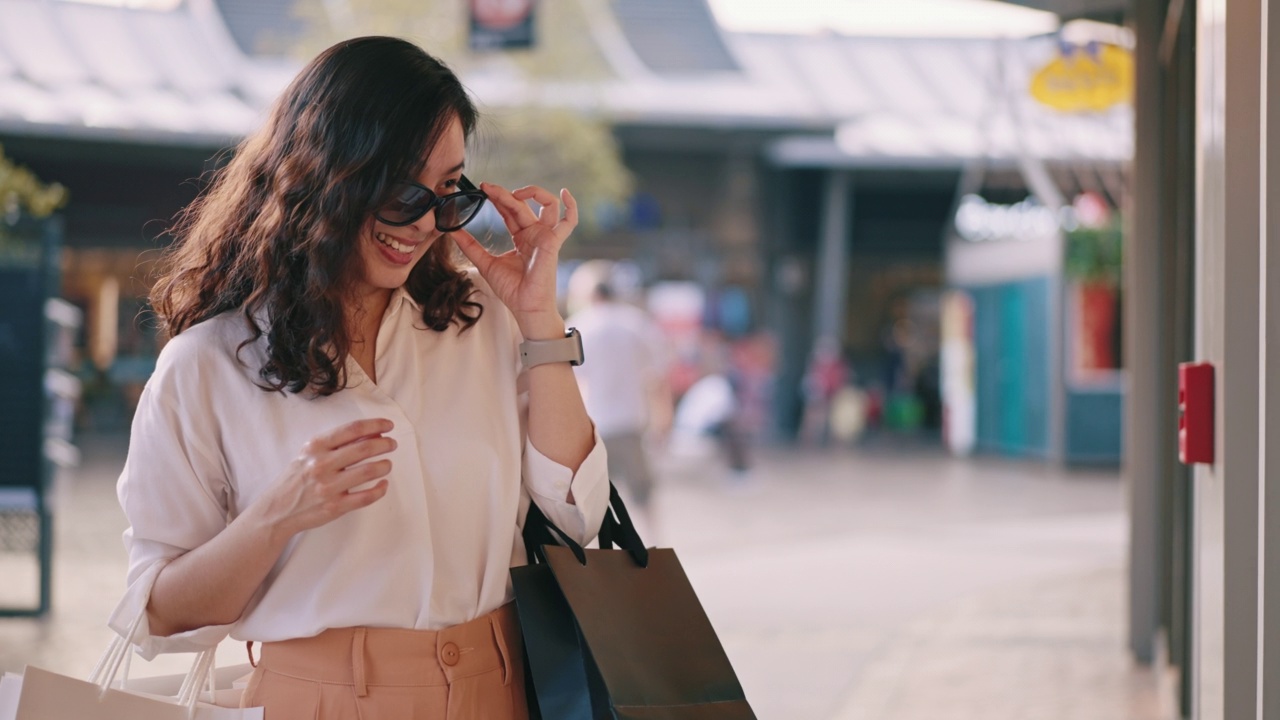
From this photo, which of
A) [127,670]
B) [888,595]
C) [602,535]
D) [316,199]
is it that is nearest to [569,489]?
[602,535]

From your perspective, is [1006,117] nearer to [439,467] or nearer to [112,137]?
[112,137]

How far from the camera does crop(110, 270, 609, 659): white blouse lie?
5.69ft

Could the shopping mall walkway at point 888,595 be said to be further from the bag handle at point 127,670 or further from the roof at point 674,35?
the roof at point 674,35

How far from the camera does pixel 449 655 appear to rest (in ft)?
5.80

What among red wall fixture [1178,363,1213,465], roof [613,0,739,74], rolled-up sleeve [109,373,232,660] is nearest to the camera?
rolled-up sleeve [109,373,232,660]

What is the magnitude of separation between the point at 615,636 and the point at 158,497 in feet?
2.13

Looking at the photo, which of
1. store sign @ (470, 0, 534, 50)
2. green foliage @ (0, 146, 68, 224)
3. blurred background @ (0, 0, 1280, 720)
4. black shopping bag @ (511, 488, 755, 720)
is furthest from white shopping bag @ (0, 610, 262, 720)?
store sign @ (470, 0, 534, 50)

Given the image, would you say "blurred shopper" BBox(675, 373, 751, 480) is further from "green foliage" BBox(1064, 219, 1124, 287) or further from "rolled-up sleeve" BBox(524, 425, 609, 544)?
"rolled-up sleeve" BBox(524, 425, 609, 544)

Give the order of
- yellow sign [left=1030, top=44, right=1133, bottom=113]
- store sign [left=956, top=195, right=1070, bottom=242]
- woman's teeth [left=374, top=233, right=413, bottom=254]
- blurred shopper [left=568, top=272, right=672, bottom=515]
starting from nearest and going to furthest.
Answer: woman's teeth [left=374, top=233, right=413, bottom=254], blurred shopper [left=568, top=272, right=672, bottom=515], yellow sign [left=1030, top=44, right=1133, bottom=113], store sign [left=956, top=195, right=1070, bottom=242]

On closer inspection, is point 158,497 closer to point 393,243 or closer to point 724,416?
point 393,243

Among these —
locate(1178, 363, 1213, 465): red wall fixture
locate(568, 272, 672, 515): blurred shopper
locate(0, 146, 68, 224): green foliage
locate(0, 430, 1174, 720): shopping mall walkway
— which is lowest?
locate(0, 430, 1174, 720): shopping mall walkway

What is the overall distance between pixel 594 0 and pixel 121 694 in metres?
19.3

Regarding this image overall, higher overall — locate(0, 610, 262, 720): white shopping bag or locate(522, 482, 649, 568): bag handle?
locate(522, 482, 649, 568): bag handle

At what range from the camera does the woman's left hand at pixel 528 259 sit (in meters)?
1.95
